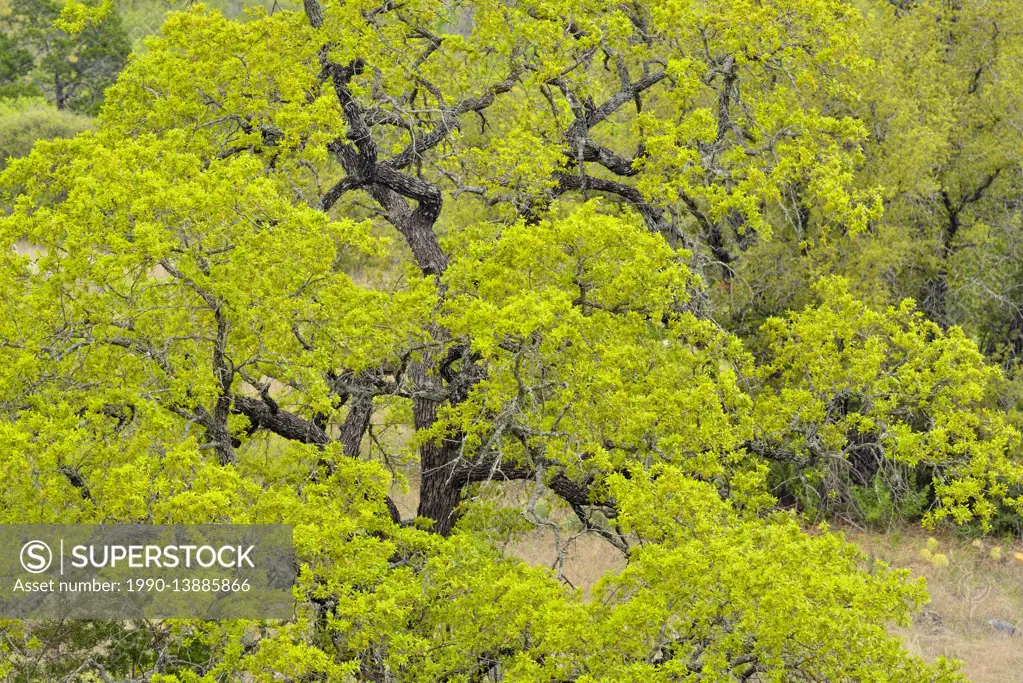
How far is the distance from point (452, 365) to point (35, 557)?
4.66 m

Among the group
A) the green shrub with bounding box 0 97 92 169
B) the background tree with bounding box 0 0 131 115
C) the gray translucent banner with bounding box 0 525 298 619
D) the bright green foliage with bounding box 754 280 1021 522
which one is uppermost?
the bright green foliage with bounding box 754 280 1021 522

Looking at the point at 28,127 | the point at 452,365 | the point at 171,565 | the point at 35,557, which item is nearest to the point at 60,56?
the point at 28,127

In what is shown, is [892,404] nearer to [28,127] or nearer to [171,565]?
[171,565]

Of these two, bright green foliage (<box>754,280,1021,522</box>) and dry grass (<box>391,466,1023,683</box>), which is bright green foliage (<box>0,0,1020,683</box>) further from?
dry grass (<box>391,466,1023,683</box>)

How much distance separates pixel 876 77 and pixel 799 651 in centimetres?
1260

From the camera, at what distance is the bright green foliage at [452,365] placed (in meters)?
7.19

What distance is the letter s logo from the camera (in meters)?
7.87

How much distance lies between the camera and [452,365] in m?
11.5

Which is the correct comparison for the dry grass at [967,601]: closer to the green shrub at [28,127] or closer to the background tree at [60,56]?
the green shrub at [28,127]

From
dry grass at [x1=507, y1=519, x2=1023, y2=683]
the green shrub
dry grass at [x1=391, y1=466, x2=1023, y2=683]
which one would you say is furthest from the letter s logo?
the green shrub

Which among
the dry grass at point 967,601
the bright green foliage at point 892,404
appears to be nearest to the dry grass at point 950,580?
the dry grass at point 967,601

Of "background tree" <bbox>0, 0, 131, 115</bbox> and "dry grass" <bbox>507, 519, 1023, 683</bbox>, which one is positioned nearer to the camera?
"dry grass" <bbox>507, 519, 1023, 683</bbox>

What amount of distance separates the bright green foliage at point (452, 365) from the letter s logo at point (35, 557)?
0.33 metres

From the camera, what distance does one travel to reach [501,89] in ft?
37.5
